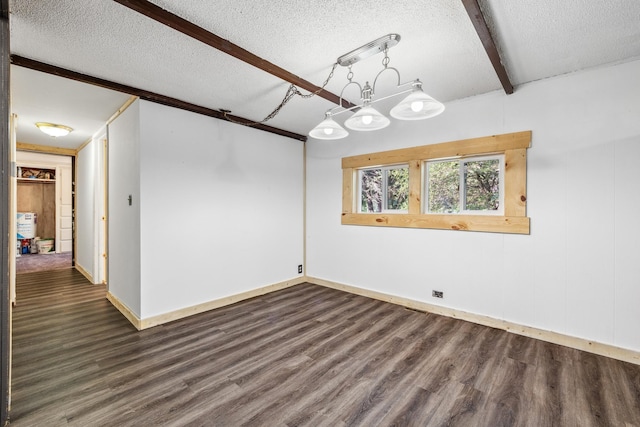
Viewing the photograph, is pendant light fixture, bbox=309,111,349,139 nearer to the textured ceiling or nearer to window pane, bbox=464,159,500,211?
the textured ceiling

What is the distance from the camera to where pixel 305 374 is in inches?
85.0

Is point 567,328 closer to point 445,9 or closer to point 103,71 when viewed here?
point 445,9

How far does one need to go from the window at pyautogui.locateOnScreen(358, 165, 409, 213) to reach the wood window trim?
14cm

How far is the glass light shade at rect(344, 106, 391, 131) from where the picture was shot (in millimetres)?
1994

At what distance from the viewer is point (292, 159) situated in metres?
4.64

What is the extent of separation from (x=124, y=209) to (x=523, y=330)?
4.48 meters

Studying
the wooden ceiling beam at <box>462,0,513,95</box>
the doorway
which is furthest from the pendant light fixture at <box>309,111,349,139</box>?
the doorway

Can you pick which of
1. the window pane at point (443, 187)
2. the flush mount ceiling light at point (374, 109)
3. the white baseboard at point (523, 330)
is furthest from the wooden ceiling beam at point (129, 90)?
the white baseboard at point (523, 330)

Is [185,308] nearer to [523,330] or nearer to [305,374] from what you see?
[305,374]

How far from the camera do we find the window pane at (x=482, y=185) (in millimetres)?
3090

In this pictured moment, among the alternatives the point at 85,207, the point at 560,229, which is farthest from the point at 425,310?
the point at 85,207

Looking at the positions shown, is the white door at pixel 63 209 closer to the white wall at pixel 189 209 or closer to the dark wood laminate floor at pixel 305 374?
the white wall at pixel 189 209

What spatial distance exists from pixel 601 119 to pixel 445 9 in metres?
1.84

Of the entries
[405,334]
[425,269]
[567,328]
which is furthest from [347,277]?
[567,328]
